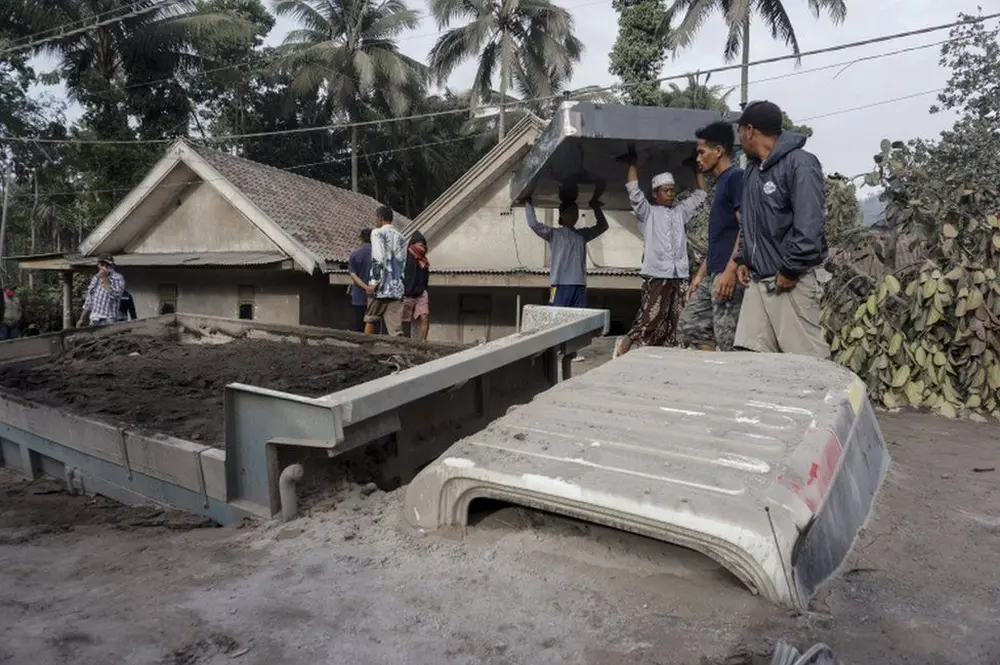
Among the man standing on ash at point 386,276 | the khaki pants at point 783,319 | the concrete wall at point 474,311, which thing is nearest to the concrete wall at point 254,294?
the concrete wall at point 474,311

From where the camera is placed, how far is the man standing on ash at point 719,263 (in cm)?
423

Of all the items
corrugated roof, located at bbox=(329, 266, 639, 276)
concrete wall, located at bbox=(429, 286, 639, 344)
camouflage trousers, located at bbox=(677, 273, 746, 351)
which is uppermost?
corrugated roof, located at bbox=(329, 266, 639, 276)

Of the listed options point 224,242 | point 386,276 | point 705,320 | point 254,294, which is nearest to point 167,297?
point 224,242

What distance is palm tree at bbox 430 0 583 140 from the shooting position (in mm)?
27000

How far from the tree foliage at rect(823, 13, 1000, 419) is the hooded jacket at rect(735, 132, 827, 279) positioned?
1992 millimetres

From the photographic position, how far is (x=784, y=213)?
11.8 feet

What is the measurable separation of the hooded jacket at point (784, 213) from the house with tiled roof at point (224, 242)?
10.8 meters

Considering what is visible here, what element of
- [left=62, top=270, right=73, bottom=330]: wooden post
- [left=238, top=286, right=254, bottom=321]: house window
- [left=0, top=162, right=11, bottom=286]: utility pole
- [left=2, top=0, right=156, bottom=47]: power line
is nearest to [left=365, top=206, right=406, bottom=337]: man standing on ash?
[left=238, top=286, right=254, bottom=321]: house window

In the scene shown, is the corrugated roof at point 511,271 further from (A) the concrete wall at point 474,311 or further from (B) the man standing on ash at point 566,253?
→ (B) the man standing on ash at point 566,253

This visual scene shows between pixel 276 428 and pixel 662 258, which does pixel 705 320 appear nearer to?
pixel 662 258

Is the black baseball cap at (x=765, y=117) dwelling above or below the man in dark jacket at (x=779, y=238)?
above

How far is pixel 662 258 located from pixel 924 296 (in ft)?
5.94

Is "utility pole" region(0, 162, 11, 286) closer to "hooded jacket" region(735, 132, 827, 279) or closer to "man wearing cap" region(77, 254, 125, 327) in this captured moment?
"man wearing cap" region(77, 254, 125, 327)

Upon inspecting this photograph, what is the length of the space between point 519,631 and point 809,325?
8.73ft
